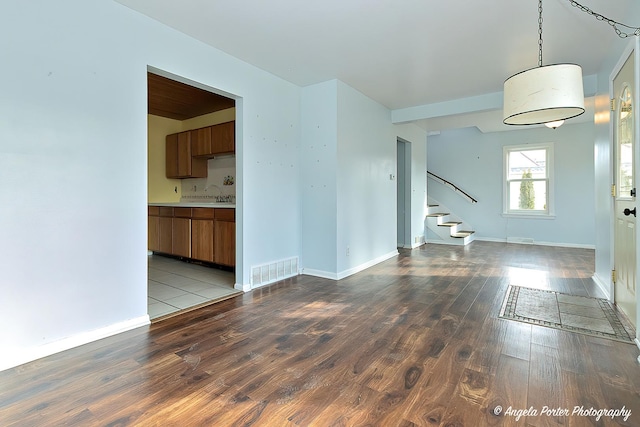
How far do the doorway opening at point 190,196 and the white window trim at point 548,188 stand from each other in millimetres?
5780

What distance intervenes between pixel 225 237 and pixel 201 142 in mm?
1873

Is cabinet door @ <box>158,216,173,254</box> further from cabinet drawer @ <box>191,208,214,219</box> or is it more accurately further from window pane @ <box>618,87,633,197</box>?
A: window pane @ <box>618,87,633,197</box>

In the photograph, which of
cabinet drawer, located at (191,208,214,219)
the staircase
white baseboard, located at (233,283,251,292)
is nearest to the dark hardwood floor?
white baseboard, located at (233,283,251,292)

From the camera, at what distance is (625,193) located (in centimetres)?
255

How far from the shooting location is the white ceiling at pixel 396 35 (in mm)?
2389

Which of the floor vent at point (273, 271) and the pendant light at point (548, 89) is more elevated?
the pendant light at point (548, 89)

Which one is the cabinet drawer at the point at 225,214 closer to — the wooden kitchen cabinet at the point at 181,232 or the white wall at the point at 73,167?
the wooden kitchen cabinet at the point at 181,232

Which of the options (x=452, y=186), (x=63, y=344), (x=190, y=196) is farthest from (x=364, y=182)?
(x=452, y=186)

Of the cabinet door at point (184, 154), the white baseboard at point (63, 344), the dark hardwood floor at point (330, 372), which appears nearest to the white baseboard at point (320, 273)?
the dark hardwood floor at point (330, 372)

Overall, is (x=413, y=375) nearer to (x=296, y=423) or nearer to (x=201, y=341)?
(x=296, y=423)

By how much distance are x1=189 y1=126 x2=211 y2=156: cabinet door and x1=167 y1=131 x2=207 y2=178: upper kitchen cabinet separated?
10 centimetres

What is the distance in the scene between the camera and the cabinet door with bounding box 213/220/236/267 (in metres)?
3.93

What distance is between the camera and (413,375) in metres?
1.78

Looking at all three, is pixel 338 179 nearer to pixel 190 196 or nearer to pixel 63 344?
pixel 63 344
